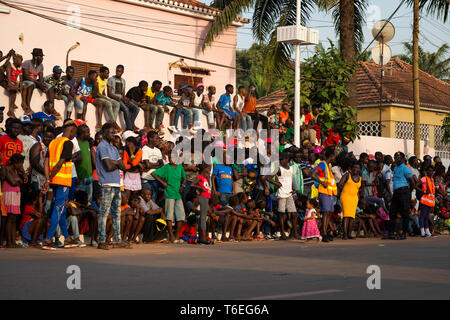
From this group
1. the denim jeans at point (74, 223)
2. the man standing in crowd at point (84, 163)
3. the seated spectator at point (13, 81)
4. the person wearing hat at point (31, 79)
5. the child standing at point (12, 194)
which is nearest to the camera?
the child standing at point (12, 194)

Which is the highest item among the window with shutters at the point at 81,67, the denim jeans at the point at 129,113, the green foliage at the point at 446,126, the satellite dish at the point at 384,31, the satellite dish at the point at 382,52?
the satellite dish at the point at 384,31

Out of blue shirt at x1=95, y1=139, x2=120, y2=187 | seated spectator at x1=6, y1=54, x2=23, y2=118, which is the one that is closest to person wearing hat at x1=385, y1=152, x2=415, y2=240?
blue shirt at x1=95, y1=139, x2=120, y2=187

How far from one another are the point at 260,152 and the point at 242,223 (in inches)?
96.2

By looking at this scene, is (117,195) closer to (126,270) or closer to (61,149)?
(61,149)

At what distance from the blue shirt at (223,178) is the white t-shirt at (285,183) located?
1164mm

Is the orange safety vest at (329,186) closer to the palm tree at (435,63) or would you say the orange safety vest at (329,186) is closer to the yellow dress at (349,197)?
the yellow dress at (349,197)

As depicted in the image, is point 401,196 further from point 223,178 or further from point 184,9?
point 184,9

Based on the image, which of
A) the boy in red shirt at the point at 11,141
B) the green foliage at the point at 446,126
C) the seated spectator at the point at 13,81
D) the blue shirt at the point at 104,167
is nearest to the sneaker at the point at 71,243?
the blue shirt at the point at 104,167

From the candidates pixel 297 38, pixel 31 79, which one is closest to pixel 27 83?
pixel 31 79

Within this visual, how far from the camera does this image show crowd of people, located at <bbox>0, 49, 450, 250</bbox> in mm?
13047

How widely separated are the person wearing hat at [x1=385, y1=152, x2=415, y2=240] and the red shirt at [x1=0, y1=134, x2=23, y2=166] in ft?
30.5

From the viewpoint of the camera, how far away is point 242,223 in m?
17.0

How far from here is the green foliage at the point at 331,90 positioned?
78.5ft
